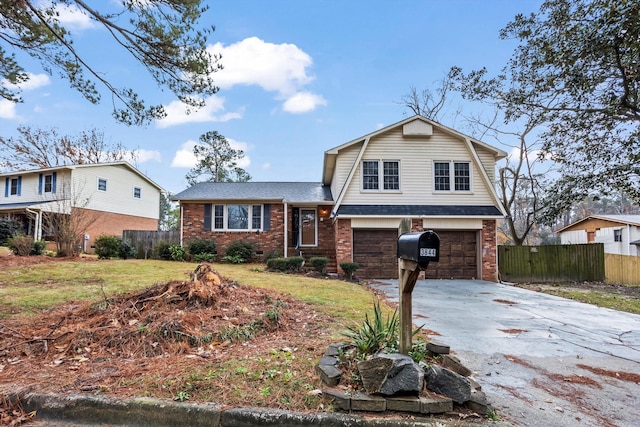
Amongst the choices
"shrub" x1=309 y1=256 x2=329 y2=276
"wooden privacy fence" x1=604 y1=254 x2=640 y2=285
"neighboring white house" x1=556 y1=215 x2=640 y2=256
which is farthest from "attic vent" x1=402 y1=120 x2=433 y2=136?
"neighboring white house" x1=556 y1=215 x2=640 y2=256

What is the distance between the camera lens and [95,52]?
728cm

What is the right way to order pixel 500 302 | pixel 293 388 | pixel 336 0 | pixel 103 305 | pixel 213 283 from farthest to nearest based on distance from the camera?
pixel 336 0 → pixel 500 302 → pixel 213 283 → pixel 103 305 → pixel 293 388

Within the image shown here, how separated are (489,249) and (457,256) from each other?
1271 mm

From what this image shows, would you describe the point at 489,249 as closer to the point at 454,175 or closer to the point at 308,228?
the point at 454,175

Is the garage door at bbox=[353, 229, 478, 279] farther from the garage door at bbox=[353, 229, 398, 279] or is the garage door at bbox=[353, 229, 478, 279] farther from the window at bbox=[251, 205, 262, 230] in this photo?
the window at bbox=[251, 205, 262, 230]

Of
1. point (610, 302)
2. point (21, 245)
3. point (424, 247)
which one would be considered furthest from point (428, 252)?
point (21, 245)

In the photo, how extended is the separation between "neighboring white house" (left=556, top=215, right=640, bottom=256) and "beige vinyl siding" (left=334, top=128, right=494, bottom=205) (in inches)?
664

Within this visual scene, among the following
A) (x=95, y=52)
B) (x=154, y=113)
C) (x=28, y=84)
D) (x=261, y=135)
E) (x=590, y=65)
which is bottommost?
(x=154, y=113)

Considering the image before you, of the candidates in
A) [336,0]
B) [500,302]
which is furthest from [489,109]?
[500,302]

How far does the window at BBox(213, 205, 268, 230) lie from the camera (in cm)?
1700

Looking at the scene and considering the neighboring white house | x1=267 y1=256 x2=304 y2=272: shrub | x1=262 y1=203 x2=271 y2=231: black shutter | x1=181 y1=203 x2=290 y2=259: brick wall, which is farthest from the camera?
the neighboring white house

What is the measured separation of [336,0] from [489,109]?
1509 cm

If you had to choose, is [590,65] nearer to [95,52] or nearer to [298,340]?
[298,340]

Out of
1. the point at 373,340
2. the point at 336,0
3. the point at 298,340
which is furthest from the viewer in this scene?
the point at 336,0
